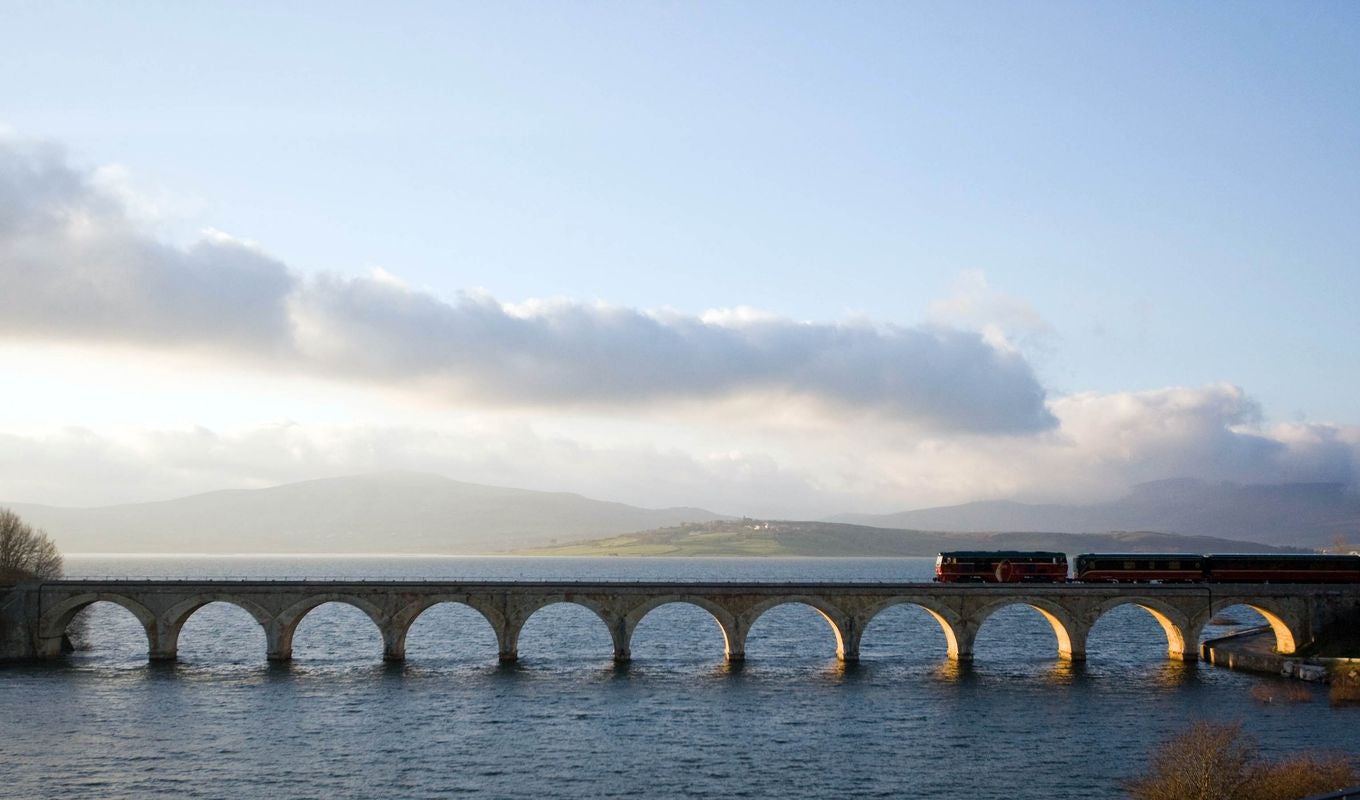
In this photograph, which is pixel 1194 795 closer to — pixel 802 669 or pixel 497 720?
pixel 497 720

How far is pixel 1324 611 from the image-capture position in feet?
258

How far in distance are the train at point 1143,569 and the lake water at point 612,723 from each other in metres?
6.63

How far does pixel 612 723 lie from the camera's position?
Result: 194 ft

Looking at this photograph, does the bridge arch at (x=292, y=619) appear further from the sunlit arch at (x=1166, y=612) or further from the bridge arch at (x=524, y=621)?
the sunlit arch at (x=1166, y=612)

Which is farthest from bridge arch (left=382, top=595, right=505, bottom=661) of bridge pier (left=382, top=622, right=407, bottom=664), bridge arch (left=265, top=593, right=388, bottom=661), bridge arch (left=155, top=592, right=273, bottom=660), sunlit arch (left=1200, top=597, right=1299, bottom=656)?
sunlit arch (left=1200, top=597, right=1299, bottom=656)

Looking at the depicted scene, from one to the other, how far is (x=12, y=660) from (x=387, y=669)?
27762 millimetres

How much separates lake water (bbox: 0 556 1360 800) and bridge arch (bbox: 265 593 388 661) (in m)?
1.95

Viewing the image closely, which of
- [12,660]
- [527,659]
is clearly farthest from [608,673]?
[12,660]

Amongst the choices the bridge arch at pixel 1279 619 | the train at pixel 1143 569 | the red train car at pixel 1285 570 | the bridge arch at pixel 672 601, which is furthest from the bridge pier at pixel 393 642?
the red train car at pixel 1285 570

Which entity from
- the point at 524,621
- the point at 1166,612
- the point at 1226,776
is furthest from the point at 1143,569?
the point at 524,621

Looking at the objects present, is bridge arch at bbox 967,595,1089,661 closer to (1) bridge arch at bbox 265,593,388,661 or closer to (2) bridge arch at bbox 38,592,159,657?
(1) bridge arch at bbox 265,593,388,661

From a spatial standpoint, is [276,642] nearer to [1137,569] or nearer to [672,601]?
[672,601]

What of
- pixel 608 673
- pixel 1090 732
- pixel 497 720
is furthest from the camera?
pixel 608 673

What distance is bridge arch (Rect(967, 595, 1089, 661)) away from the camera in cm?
7906
